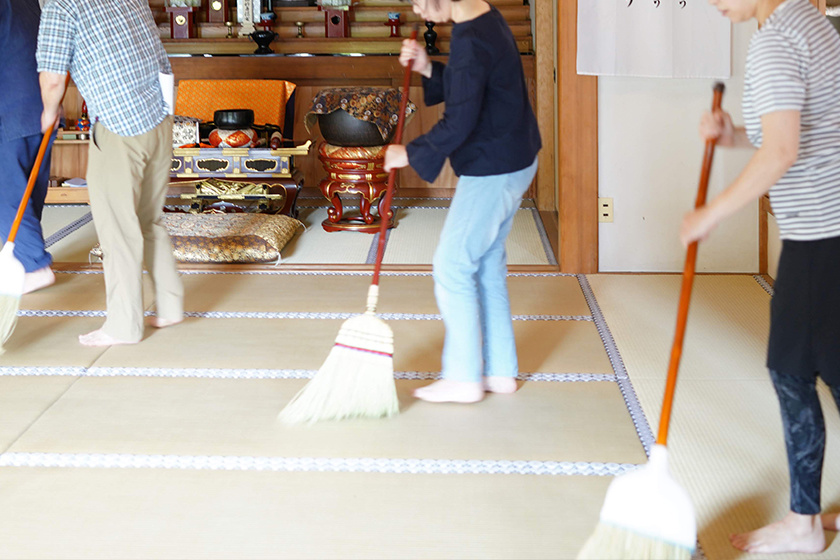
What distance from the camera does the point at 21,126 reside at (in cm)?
357

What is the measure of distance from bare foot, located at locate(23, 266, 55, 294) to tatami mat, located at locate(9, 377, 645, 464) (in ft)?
3.58

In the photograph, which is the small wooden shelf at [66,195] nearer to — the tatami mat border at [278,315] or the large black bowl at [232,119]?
the large black bowl at [232,119]

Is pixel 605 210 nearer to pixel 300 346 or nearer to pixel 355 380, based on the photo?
pixel 300 346

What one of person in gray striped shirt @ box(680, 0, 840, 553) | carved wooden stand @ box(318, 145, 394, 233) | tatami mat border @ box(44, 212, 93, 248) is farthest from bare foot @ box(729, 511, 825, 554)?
tatami mat border @ box(44, 212, 93, 248)

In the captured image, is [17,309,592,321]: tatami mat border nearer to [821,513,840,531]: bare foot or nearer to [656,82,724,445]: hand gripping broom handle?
[821,513,840,531]: bare foot

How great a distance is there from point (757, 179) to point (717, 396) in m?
1.23

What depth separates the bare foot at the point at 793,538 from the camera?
1.82 m

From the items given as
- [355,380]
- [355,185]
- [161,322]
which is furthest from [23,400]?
[355,185]

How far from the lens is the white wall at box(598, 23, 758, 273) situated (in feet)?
12.4

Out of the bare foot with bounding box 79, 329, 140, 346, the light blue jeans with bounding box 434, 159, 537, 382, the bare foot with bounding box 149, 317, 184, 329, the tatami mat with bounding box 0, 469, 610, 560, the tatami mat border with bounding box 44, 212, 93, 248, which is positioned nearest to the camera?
the tatami mat with bounding box 0, 469, 610, 560

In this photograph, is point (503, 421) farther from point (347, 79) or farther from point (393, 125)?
point (347, 79)

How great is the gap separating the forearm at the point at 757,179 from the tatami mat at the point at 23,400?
5.89 ft

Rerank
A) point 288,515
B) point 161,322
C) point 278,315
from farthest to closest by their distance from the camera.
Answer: point 278,315, point 161,322, point 288,515

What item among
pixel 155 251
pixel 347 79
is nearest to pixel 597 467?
pixel 155 251
